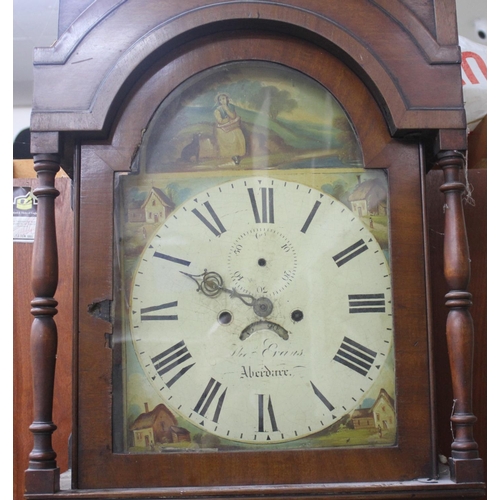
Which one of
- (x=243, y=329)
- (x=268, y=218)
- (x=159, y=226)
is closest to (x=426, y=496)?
(x=243, y=329)

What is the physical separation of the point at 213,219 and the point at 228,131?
18cm

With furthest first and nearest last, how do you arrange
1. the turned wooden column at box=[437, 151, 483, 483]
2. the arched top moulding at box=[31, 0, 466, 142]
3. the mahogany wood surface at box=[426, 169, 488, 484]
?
the mahogany wood surface at box=[426, 169, 488, 484]
the arched top moulding at box=[31, 0, 466, 142]
the turned wooden column at box=[437, 151, 483, 483]

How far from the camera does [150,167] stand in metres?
1.33

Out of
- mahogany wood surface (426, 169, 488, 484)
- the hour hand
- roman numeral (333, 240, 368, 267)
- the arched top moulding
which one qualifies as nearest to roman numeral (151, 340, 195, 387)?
the hour hand

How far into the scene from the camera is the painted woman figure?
134 cm

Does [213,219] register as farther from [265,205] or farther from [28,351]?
[28,351]

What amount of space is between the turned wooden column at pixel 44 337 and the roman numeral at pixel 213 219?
0.27 m

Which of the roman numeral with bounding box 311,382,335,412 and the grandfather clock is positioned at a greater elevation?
the grandfather clock

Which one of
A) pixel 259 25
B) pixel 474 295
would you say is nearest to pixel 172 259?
pixel 259 25

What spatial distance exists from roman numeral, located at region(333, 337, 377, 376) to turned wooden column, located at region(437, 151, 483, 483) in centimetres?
15

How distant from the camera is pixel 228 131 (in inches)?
53.1

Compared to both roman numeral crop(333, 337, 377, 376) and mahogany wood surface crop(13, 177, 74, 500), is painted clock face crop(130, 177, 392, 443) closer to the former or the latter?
roman numeral crop(333, 337, 377, 376)

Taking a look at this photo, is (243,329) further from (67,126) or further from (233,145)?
(67,126)

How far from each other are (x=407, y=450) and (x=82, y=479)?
58cm
